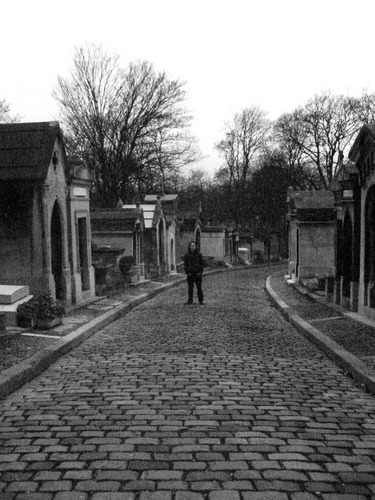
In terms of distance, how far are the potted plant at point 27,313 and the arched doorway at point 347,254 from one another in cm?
769

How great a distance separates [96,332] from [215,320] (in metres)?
2.74

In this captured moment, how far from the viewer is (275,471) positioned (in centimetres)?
Result: 412

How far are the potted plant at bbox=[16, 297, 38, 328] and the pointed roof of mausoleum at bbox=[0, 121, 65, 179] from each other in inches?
135

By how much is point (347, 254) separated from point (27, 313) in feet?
26.3

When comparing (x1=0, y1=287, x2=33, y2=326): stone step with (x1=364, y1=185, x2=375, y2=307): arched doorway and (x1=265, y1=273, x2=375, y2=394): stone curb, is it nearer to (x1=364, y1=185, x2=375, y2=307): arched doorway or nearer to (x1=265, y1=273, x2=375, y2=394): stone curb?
(x1=265, y1=273, x2=375, y2=394): stone curb

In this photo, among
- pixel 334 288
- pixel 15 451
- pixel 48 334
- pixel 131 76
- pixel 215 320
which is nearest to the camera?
pixel 15 451

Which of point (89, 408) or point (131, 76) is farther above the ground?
point (131, 76)

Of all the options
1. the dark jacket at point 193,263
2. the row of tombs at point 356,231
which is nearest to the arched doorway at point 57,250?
the dark jacket at point 193,263

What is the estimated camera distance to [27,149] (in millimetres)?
12836

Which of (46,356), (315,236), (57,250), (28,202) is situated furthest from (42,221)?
(315,236)

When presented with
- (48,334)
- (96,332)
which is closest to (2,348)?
(48,334)

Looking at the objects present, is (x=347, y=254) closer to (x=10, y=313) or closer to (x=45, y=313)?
(x=45, y=313)

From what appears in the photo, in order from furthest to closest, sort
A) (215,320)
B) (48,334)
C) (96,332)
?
1. (215,320)
2. (96,332)
3. (48,334)

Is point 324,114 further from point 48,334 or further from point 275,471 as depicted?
point 275,471
